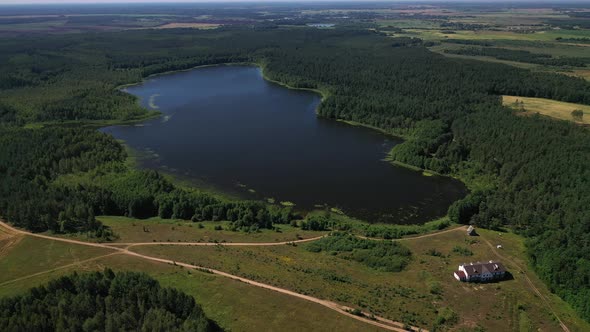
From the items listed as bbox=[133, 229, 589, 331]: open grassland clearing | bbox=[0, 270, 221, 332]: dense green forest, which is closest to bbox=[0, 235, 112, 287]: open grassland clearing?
bbox=[133, 229, 589, 331]: open grassland clearing

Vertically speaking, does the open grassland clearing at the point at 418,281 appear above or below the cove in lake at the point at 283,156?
below

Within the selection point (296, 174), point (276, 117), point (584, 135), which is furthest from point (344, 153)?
point (584, 135)

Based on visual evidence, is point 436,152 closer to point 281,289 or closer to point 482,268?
point 482,268

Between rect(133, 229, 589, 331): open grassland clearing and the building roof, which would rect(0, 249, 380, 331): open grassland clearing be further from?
the building roof

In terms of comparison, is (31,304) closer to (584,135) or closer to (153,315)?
(153,315)

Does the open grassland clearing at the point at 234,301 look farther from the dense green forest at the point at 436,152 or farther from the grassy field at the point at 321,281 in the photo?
the dense green forest at the point at 436,152

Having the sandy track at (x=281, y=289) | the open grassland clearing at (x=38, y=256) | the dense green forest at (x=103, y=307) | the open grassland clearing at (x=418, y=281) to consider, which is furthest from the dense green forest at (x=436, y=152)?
the dense green forest at (x=103, y=307)

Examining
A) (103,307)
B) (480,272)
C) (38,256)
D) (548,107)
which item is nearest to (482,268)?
(480,272)
